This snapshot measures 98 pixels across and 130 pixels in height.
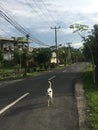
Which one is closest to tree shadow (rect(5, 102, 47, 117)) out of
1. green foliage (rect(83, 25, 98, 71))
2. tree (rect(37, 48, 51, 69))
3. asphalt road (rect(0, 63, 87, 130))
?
asphalt road (rect(0, 63, 87, 130))

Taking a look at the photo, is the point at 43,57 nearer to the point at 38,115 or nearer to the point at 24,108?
the point at 24,108

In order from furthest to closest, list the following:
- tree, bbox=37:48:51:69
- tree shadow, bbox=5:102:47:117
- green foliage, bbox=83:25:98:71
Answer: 1. tree, bbox=37:48:51:69
2. green foliage, bbox=83:25:98:71
3. tree shadow, bbox=5:102:47:117

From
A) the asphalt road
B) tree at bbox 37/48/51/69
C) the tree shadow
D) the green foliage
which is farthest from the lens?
tree at bbox 37/48/51/69

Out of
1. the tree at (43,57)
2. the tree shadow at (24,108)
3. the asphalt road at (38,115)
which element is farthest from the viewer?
the tree at (43,57)

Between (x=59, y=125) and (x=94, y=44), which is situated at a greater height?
(x=94, y=44)

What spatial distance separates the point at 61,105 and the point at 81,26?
55.8ft

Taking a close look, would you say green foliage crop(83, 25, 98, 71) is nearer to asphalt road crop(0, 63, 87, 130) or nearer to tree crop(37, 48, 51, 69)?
asphalt road crop(0, 63, 87, 130)

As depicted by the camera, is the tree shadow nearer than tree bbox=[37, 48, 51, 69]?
Yes

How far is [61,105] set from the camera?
719 inches

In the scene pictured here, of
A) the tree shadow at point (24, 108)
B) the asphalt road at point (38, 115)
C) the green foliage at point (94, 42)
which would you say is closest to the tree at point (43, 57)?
the green foliage at point (94, 42)

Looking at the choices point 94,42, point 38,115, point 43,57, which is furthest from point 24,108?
point 43,57

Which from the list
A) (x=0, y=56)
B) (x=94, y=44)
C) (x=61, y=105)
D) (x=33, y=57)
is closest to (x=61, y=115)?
(x=61, y=105)

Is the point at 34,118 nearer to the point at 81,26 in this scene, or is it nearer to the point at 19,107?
the point at 19,107

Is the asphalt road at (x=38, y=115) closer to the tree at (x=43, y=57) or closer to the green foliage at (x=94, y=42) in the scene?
the green foliage at (x=94, y=42)
